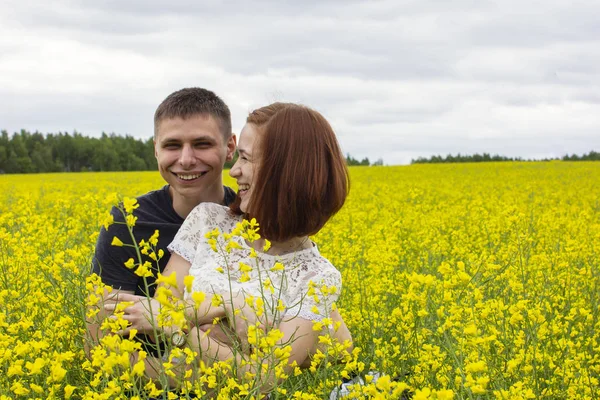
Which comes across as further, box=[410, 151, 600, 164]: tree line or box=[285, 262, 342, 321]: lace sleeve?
box=[410, 151, 600, 164]: tree line

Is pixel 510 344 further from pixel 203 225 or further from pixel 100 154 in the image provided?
pixel 100 154

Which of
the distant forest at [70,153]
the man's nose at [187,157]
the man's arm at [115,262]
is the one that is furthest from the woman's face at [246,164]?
the distant forest at [70,153]

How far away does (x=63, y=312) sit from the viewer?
3.22 metres

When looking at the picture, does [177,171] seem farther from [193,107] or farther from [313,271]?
[313,271]

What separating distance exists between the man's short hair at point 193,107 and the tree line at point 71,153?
201 ft

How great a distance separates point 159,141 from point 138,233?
0.49m

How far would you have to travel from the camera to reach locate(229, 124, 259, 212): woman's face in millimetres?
2963

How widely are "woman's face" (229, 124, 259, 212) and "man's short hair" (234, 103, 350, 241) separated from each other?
0.03 m

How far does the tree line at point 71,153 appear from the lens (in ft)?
210

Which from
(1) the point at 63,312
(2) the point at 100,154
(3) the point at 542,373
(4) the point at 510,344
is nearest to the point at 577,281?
(3) the point at 542,373

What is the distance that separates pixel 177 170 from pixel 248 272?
75 centimetres

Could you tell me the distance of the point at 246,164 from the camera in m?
2.98

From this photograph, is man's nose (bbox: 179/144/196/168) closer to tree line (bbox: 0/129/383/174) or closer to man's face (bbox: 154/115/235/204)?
man's face (bbox: 154/115/235/204)

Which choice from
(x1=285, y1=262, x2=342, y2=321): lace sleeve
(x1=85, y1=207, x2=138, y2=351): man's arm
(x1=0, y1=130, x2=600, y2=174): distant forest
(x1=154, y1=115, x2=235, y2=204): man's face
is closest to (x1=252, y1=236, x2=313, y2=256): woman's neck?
(x1=285, y1=262, x2=342, y2=321): lace sleeve
